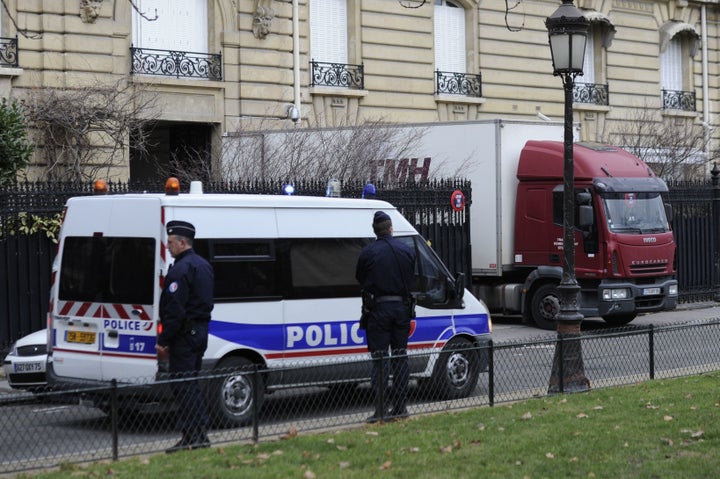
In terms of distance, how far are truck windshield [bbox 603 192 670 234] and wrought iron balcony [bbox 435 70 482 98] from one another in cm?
1081

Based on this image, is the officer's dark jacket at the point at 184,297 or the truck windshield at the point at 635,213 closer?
the officer's dark jacket at the point at 184,297

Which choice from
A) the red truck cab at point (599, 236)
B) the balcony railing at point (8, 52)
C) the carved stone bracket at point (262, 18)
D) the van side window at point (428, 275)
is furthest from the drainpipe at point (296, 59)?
the van side window at point (428, 275)

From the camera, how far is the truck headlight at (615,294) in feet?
71.3

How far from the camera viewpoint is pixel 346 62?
3067 centimetres

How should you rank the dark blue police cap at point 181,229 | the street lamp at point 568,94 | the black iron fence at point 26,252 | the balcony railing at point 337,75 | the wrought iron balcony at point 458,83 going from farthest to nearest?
1. the wrought iron balcony at point 458,83
2. the balcony railing at point 337,75
3. the black iron fence at point 26,252
4. the street lamp at point 568,94
5. the dark blue police cap at point 181,229

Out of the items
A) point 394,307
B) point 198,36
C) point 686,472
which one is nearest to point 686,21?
point 198,36

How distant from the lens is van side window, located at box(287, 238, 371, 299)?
12.7 meters

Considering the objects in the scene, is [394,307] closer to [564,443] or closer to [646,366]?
[564,443]

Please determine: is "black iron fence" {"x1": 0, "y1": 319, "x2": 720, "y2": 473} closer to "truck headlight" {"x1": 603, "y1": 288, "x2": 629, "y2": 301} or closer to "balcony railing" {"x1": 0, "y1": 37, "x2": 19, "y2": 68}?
"truck headlight" {"x1": 603, "y1": 288, "x2": 629, "y2": 301}

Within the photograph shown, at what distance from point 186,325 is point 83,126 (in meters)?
15.2

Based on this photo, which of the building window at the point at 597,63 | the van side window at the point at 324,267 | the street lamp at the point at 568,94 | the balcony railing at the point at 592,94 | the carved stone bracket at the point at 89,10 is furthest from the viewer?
the building window at the point at 597,63

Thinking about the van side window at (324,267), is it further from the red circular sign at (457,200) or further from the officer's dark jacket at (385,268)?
the red circular sign at (457,200)

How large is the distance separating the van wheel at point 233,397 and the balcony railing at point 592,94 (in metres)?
26.4

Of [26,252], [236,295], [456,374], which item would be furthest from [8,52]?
[456,374]
